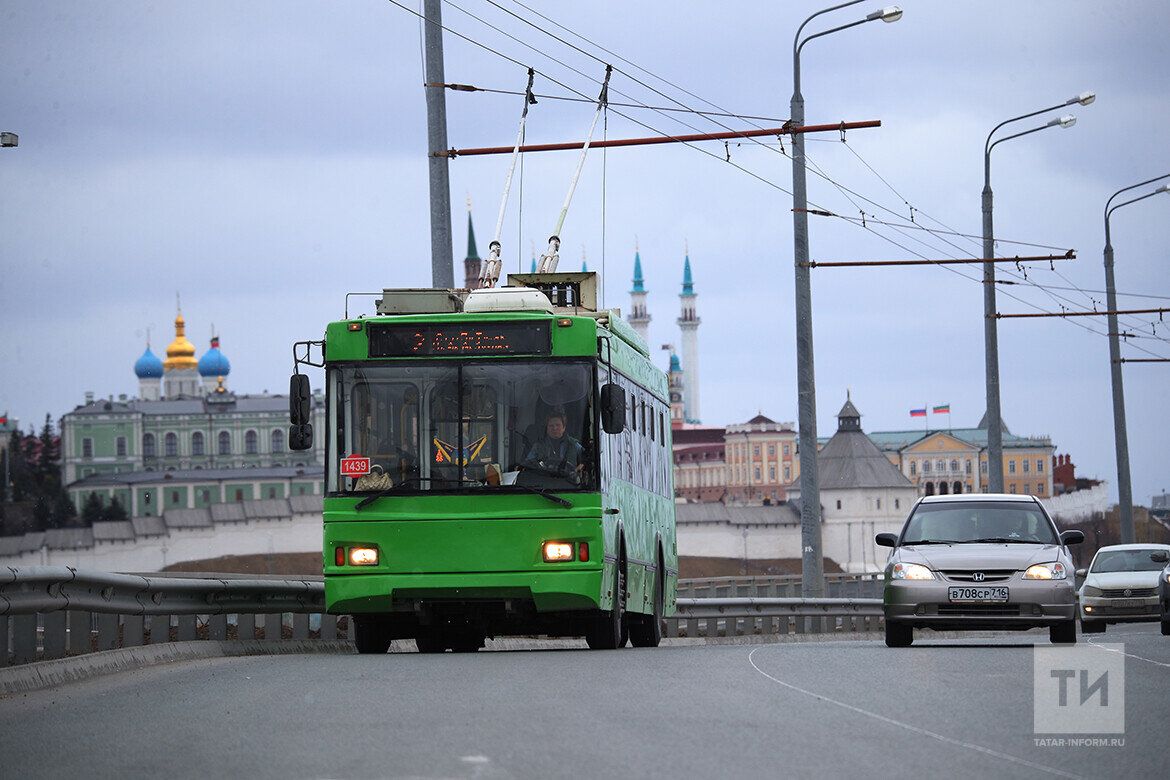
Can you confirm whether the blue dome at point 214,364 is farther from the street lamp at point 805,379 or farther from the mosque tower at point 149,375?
the street lamp at point 805,379

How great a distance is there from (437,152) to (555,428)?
26.7ft

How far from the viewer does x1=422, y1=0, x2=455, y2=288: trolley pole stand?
23.4m

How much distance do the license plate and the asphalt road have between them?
98.6 inches

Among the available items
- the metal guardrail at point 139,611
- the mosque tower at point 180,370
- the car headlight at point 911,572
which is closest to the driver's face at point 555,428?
the metal guardrail at point 139,611

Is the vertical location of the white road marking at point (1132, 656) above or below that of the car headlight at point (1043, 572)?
below

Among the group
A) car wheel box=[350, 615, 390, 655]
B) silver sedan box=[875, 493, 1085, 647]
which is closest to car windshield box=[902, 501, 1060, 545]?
silver sedan box=[875, 493, 1085, 647]

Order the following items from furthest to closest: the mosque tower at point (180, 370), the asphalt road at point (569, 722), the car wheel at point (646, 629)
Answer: the mosque tower at point (180, 370) < the car wheel at point (646, 629) < the asphalt road at point (569, 722)

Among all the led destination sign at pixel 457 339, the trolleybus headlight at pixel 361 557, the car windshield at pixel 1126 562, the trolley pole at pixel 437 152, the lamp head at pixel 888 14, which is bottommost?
the car windshield at pixel 1126 562

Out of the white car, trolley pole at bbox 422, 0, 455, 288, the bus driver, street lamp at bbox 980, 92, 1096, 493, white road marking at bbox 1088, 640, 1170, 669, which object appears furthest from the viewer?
street lamp at bbox 980, 92, 1096, 493


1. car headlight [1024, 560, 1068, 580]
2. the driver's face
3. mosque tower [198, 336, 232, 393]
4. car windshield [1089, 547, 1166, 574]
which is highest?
mosque tower [198, 336, 232, 393]

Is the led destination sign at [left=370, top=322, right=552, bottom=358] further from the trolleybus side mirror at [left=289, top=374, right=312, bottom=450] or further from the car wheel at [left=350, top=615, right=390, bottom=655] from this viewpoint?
the car wheel at [left=350, top=615, right=390, bottom=655]

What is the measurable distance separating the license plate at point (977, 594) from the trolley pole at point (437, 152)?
7.59 meters

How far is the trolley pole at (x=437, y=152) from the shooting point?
2342cm

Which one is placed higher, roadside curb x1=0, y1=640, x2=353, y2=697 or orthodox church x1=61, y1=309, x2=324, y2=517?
orthodox church x1=61, y1=309, x2=324, y2=517
